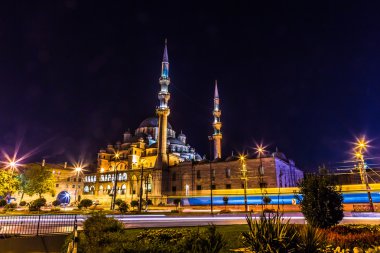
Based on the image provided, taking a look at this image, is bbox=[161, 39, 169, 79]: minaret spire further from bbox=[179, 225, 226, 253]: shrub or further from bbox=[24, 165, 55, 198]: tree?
bbox=[179, 225, 226, 253]: shrub

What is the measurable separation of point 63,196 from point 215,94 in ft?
151

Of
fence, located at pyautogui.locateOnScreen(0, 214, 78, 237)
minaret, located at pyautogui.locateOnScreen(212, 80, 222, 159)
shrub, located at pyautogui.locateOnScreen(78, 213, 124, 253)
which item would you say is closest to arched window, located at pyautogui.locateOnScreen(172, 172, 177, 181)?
minaret, located at pyautogui.locateOnScreen(212, 80, 222, 159)

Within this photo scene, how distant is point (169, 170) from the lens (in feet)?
204

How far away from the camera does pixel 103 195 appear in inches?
→ 2589

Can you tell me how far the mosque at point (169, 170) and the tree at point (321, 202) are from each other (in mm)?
32603

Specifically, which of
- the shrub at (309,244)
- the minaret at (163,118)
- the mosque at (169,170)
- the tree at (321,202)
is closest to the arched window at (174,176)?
the mosque at (169,170)

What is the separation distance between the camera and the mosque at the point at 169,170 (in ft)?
172

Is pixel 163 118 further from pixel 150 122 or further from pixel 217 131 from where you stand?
pixel 150 122

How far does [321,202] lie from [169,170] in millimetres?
52017

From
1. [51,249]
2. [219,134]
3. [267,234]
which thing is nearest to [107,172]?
[219,134]

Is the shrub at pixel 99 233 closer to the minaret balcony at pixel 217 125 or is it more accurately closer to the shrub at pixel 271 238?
the shrub at pixel 271 238

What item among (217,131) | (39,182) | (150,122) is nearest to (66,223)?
(39,182)

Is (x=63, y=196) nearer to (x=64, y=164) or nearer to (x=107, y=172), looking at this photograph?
(x=107, y=172)

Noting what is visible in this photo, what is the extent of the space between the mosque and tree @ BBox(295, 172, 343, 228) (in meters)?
32.6
